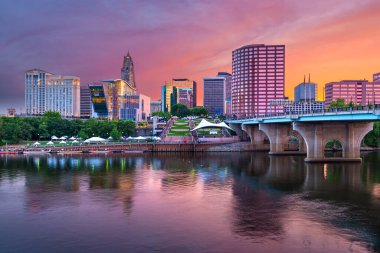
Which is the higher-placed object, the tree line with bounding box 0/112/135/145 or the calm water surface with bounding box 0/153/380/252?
the tree line with bounding box 0/112/135/145

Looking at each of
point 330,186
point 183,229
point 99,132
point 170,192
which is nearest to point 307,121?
point 330,186

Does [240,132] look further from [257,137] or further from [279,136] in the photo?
[279,136]

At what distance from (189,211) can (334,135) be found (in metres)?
59.6

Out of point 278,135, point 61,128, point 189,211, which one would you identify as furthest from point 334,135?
point 61,128

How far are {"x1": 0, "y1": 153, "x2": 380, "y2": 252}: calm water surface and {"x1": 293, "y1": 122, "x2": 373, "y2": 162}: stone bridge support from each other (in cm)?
1441

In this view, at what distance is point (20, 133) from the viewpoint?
140 m

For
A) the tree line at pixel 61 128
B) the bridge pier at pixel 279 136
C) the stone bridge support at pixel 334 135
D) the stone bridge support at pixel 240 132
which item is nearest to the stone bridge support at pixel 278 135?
the bridge pier at pixel 279 136

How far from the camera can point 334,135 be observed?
94062 millimetres

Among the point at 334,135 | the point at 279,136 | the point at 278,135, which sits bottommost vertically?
the point at 279,136

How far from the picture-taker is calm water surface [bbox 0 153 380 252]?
34844 mm

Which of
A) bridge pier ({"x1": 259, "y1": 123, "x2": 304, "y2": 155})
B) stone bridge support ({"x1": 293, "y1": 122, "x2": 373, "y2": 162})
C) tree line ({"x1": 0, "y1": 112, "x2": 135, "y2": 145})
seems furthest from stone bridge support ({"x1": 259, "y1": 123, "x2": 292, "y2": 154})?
tree line ({"x1": 0, "y1": 112, "x2": 135, "y2": 145})

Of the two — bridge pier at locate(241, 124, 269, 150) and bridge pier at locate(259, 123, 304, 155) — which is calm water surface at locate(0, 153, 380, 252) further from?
bridge pier at locate(241, 124, 269, 150)

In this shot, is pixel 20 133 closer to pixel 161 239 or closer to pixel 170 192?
pixel 170 192

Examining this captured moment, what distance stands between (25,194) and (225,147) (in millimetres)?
90743
